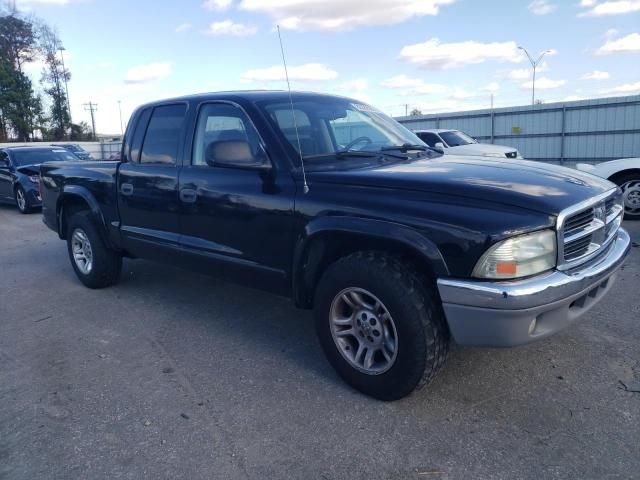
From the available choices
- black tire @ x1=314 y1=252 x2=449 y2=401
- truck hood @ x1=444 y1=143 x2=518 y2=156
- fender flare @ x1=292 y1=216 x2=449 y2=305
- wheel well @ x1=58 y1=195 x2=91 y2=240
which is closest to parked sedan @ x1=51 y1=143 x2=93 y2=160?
wheel well @ x1=58 y1=195 x2=91 y2=240

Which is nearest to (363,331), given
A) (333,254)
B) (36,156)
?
(333,254)

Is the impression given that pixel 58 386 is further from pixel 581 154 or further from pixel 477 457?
pixel 581 154

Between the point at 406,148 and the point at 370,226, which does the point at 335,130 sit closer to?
the point at 406,148

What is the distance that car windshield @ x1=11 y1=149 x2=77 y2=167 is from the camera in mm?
13164

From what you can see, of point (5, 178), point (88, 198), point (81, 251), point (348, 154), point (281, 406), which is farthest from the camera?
point (5, 178)

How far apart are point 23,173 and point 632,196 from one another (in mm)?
12546

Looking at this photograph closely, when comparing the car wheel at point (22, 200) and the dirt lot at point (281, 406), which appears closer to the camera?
the dirt lot at point (281, 406)

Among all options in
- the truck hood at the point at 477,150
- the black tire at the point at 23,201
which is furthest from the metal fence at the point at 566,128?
the black tire at the point at 23,201

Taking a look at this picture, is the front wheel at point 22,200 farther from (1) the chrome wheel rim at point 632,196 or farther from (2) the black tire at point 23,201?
(1) the chrome wheel rim at point 632,196

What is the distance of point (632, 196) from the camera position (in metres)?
8.16

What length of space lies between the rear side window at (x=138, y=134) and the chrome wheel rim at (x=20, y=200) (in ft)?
30.1

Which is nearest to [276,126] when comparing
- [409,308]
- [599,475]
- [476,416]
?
[409,308]

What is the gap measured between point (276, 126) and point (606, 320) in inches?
118

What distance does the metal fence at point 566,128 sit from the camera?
1659 centimetres
